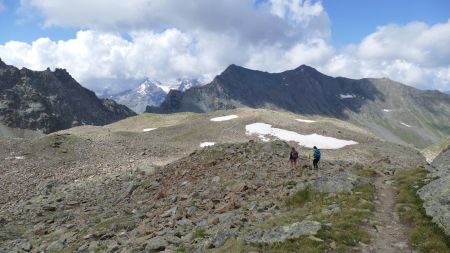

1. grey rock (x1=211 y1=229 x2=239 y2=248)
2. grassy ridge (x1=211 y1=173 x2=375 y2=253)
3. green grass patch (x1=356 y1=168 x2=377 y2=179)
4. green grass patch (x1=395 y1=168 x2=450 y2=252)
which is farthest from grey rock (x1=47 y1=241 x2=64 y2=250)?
green grass patch (x1=356 y1=168 x2=377 y2=179)

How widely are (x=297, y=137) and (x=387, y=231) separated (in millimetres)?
63680

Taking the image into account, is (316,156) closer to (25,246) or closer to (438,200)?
(438,200)

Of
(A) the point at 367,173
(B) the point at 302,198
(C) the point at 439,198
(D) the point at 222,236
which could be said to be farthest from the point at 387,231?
(A) the point at 367,173

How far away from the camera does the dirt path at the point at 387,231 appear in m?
20.8

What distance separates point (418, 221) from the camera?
23.4m

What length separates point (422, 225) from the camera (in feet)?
74.9

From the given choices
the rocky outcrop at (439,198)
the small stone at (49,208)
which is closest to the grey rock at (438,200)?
the rocky outcrop at (439,198)

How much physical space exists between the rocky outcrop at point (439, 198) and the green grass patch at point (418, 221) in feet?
0.95

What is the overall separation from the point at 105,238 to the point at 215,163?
15691 millimetres

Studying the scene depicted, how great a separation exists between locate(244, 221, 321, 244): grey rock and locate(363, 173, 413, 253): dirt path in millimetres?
2744

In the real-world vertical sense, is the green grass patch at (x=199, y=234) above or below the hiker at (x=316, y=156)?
below

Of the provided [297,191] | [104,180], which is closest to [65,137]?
[104,180]

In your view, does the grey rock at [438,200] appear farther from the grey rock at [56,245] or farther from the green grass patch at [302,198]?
the grey rock at [56,245]

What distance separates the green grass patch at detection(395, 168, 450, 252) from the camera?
20.4 metres
